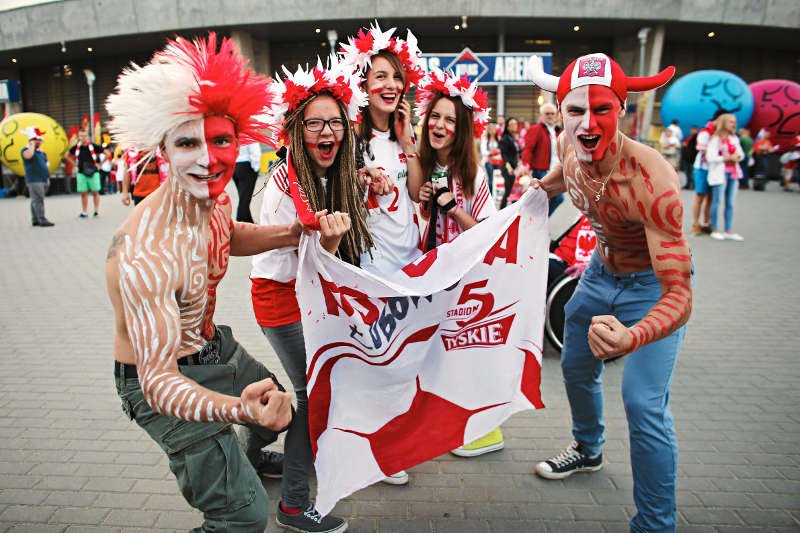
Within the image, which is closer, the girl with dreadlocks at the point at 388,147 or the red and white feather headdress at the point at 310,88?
the red and white feather headdress at the point at 310,88

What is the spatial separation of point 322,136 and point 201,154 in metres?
0.96

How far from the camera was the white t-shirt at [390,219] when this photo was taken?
314 cm

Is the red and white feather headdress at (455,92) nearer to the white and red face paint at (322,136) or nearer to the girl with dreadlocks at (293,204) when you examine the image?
the girl with dreadlocks at (293,204)

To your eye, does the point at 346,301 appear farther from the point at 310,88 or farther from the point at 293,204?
the point at 310,88

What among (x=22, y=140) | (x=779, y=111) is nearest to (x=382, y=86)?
(x=22, y=140)

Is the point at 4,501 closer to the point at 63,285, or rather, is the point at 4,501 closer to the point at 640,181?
the point at 640,181

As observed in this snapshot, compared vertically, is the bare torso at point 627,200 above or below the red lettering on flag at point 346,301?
above

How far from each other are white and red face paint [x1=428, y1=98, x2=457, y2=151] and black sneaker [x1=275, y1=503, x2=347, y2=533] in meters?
2.24

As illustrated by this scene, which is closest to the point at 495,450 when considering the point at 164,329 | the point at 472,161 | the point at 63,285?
the point at 472,161

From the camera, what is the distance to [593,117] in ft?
8.25

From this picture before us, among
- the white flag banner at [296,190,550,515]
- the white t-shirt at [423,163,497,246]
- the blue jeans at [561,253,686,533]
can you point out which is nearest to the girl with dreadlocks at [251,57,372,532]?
the white flag banner at [296,190,550,515]

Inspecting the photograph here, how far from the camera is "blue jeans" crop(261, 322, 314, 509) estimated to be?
2799mm

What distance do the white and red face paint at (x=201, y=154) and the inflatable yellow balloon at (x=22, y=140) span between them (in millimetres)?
21334

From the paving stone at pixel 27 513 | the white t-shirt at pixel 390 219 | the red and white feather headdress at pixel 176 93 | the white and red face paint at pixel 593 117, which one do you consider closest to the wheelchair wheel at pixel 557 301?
the white t-shirt at pixel 390 219
